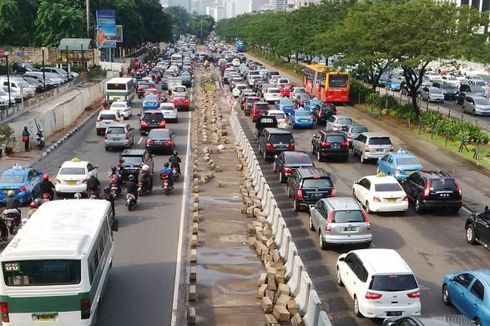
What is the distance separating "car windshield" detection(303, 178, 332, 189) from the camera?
79.2ft

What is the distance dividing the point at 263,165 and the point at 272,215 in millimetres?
11470

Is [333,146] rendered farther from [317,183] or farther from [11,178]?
[11,178]

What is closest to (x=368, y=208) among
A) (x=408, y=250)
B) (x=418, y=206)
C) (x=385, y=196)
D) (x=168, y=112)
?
(x=385, y=196)

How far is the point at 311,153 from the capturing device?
37.4 m

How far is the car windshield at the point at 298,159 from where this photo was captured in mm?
28688

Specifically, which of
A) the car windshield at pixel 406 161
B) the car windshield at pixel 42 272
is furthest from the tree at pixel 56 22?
the car windshield at pixel 42 272

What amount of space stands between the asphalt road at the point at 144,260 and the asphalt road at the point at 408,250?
409 cm

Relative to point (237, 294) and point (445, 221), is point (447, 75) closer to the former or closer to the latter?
point (445, 221)

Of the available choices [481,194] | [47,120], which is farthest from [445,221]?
[47,120]

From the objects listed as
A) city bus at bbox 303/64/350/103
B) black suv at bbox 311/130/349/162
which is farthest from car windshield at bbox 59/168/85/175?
city bus at bbox 303/64/350/103

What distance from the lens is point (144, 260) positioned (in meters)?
18.9

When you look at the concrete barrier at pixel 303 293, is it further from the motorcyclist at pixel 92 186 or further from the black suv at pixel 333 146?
the black suv at pixel 333 146

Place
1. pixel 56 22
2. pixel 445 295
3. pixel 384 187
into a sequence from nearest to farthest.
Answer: pixel 445 295 < pixel 384 187 < pixel 56 22

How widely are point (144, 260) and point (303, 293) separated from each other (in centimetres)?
567
